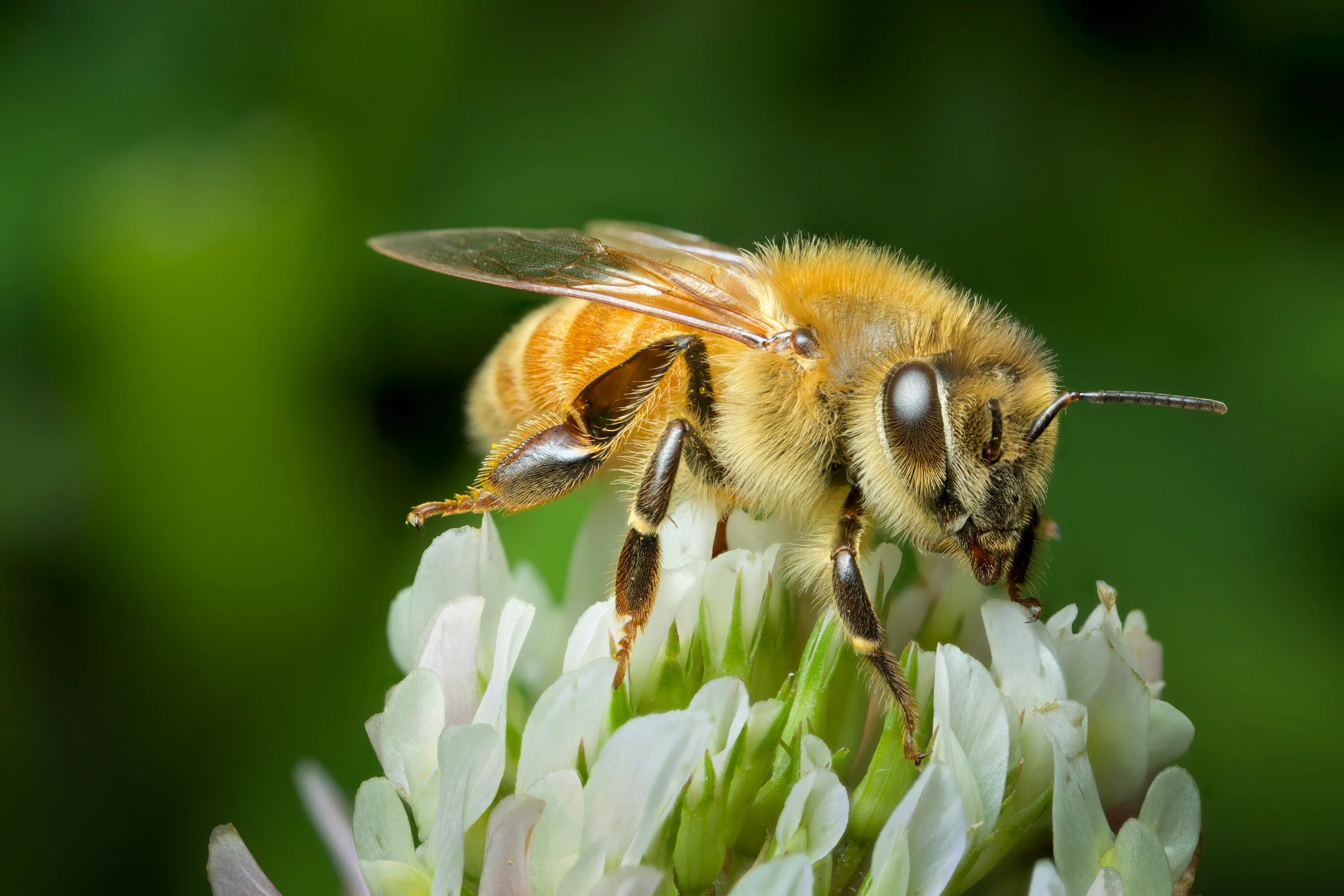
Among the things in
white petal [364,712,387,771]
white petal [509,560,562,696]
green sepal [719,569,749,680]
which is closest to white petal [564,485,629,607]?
white petal [509,560,562,696]

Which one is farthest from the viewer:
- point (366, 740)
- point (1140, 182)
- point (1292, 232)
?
point (1140, 182)

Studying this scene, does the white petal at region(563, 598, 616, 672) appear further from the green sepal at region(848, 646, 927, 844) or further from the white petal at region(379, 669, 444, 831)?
the green sepal at region(848, 646, 927, 844)

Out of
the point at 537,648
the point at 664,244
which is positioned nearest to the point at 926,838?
the point at 537,648

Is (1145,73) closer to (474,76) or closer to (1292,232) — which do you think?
(1292,232)

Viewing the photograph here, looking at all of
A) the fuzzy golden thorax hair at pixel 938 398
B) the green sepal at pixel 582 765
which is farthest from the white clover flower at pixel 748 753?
the fuzzy golden thorax hair at pixel 938 398

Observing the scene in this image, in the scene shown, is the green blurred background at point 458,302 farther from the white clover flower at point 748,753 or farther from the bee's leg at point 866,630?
the bee's leg at point 866,630

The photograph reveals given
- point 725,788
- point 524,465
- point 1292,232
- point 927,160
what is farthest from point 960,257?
point 725,788
